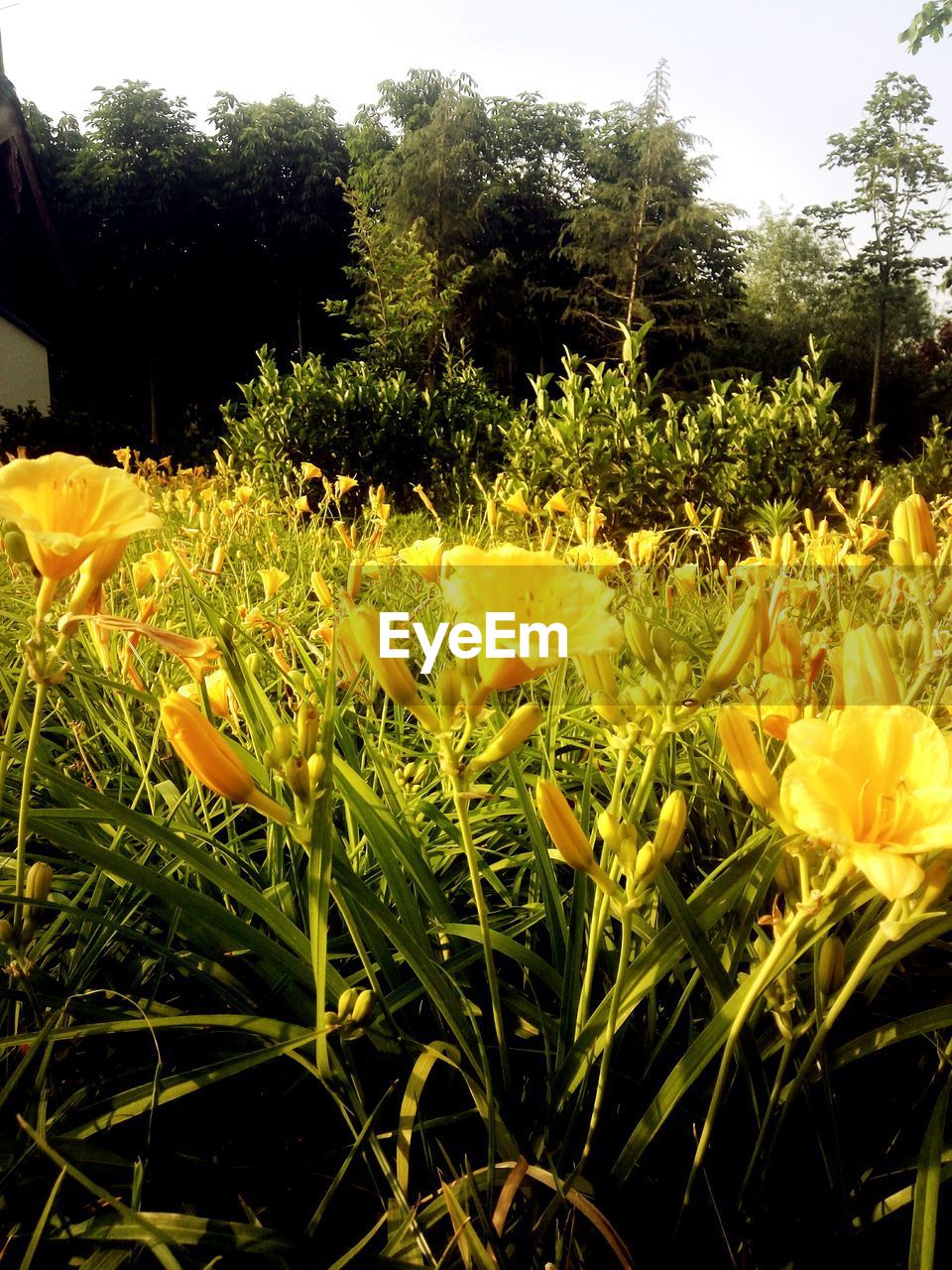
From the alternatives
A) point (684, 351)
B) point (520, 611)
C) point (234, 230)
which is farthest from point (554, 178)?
point (520, 611)

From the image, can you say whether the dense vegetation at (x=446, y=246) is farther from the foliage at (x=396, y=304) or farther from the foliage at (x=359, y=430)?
the foliage at (x=359, y=430)

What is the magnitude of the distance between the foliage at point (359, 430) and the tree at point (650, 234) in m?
15.3

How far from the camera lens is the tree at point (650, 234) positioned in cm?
2155

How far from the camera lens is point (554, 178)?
23.2 m

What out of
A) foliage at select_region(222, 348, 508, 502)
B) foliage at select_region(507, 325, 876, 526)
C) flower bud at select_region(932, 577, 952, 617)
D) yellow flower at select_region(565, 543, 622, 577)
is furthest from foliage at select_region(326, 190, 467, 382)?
flower bud at select_region(932, 577, 952, 617)

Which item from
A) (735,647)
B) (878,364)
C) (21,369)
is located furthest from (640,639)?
(878,364)

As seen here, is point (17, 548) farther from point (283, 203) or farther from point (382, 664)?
point (283, 203)

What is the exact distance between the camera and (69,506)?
26.4 inches

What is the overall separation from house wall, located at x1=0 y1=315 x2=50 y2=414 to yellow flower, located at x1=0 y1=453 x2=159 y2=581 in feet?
38.3

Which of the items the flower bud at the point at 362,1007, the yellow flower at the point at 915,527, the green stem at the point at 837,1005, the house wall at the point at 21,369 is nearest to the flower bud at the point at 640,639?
the green stem at the point at 837,1005

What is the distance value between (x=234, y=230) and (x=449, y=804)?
22035 millimetres

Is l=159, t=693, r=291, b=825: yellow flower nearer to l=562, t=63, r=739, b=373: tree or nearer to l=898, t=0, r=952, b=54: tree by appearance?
l=898, t=0, r=952, b=54: tree

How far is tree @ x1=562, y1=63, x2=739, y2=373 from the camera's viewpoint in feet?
70.7

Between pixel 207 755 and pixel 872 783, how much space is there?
0.47 meters
